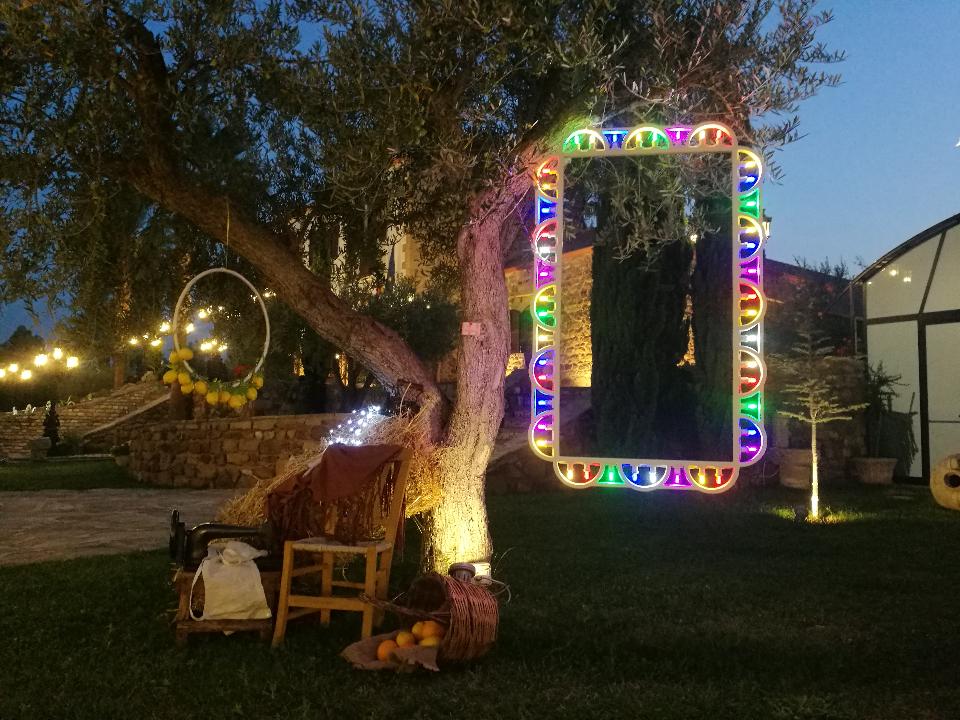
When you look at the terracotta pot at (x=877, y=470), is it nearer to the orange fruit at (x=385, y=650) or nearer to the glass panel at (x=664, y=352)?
the glass panel at (x=664, y=352)

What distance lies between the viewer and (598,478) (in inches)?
187

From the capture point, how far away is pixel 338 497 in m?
4.73

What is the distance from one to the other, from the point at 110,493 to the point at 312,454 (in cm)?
713

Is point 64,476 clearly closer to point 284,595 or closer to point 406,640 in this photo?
point 284,595

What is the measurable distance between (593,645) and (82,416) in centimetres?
1973

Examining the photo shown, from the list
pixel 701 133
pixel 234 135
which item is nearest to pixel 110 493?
pixel 234 135

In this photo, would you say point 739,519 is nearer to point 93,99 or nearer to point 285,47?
point 285,47

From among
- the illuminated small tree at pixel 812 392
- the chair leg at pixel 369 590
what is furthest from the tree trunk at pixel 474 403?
the illuminated small tree at pixel 812 392

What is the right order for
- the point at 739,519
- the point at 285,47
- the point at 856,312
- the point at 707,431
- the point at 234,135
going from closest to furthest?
the point at 285,47 < the point at 234,135 < the point at 739,519 < the point at 707,431 < the point at 856,312

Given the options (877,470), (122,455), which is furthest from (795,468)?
(122,455)

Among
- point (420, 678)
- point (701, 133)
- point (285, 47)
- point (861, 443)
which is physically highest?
point (285, 47)

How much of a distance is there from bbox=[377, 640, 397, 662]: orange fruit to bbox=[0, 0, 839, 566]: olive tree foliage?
4.84 ft

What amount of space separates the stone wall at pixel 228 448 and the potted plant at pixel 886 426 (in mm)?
8361

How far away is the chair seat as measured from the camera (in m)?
4.54
